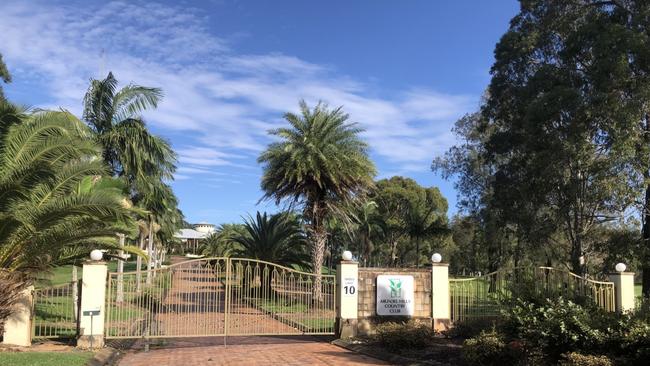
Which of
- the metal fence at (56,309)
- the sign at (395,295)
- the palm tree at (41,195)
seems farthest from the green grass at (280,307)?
the palm tree at (41,195)

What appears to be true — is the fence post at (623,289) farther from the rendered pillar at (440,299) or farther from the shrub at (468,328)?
the shrub at (468,328)

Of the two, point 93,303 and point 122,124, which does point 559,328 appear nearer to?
point 93,303

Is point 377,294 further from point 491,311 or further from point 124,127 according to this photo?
point 124,127

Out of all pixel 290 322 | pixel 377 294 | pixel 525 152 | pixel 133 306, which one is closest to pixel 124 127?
pixel 133 306

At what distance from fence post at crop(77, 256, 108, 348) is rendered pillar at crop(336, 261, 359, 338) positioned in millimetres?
5885

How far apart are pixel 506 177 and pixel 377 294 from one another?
53.1 ft

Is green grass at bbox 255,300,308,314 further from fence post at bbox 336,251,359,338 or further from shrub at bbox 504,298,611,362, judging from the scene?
shrub at bbox 504,298,611,362

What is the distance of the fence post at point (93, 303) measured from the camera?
534 inches

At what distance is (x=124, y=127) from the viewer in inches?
794

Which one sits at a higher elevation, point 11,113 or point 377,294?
point 11,113

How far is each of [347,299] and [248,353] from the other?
3.25 meters

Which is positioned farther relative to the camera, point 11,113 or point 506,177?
point 506,177

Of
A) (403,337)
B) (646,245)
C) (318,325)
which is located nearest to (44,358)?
(403,337)

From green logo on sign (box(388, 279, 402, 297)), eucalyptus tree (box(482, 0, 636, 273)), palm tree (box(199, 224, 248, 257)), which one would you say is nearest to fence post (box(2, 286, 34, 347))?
green logo on sign (box(388, 279, 402, 297))
